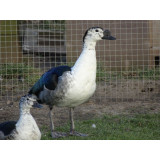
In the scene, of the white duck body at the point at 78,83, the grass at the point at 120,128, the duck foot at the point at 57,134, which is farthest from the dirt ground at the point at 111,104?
the white duck body at the point at 78,83

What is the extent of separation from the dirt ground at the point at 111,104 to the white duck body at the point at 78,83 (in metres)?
1.19

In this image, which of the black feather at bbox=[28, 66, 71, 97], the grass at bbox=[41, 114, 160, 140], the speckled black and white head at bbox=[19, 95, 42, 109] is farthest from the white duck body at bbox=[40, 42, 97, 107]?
the grass at bbox=[41, 114, 160, 140]

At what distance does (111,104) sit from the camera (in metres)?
7.46

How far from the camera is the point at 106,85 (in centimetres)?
880

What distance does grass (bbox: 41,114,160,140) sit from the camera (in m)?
5.24

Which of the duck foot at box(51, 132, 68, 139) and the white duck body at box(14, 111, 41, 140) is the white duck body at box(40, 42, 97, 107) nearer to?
the duck foot at box(51, 132, 68, 139)

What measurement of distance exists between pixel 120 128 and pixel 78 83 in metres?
1.21

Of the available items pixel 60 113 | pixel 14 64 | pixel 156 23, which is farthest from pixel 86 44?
pixel 156 23

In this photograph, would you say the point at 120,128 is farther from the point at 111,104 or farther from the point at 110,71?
the point at 110,71

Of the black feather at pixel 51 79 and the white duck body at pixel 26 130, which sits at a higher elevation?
the black feather at pixel 51 79

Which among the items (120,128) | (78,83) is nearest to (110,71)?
(120,128)

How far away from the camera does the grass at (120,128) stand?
5238 mm

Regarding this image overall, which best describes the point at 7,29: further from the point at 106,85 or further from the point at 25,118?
the point at 25,118

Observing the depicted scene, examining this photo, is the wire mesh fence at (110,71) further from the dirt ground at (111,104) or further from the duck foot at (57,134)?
the duck foot at (57,134)
